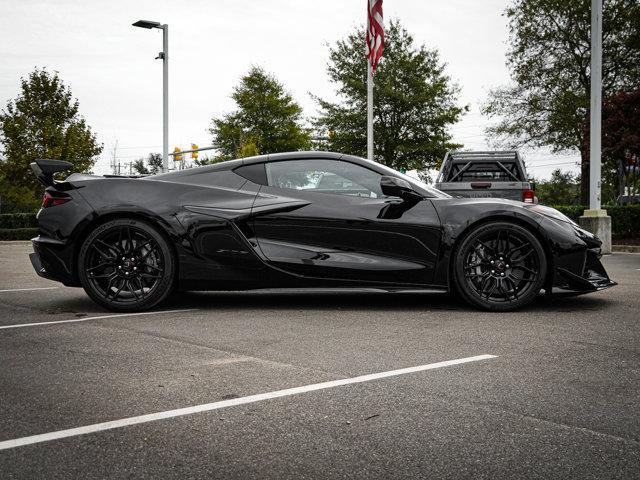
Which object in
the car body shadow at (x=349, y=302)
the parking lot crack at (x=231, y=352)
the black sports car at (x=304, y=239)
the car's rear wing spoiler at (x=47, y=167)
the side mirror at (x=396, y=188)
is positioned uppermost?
the car's rear wing spoiler at (x=47, y=167)

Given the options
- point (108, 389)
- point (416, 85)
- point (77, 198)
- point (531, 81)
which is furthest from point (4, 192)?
point (108, 389)

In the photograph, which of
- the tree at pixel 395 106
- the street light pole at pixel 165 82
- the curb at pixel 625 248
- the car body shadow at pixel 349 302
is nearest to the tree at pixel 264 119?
the tree at pixel 395 106

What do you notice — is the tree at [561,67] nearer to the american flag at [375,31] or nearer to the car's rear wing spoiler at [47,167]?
the american flag at [375,31]

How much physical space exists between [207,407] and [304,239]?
2735mm

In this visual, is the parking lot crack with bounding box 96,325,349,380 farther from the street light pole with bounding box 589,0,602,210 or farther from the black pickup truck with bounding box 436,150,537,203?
the street light pole with bounding box 589,0,602,210

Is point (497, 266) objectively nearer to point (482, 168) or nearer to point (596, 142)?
point (482, 168)

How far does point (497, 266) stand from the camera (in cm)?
562

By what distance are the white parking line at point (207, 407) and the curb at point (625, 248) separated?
1221 centimetres

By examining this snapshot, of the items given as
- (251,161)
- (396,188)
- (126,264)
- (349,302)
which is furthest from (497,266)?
(126,264)

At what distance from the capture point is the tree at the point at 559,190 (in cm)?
5406

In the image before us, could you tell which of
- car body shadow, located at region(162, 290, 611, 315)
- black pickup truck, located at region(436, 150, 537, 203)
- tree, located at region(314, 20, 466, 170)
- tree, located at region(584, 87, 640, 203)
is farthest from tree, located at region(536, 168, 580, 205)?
car body shadow, located at region(162, 290, 611, 315)

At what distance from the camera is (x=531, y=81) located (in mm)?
30656

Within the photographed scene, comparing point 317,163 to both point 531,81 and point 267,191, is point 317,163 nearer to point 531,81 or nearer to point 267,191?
point 267,191

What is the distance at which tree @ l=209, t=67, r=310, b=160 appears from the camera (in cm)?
5181
